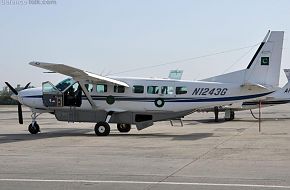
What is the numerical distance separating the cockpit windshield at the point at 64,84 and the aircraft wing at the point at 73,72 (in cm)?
76

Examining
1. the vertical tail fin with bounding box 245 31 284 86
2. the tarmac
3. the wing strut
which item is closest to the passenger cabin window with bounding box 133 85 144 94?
the wing strut

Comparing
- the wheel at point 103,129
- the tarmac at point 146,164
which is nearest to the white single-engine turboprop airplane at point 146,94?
the wheel at point 103,129

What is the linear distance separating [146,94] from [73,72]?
136 inches

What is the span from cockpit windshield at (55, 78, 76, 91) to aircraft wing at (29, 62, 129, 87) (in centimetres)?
76

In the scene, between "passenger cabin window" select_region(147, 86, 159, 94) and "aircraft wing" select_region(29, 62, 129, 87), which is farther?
"passenger cabin window" select_region(147, 86, 159, 94)

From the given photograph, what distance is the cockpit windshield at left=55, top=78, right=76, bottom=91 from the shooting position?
877 inches

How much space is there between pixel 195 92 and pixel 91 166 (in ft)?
35.5

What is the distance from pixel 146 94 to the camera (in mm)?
22031

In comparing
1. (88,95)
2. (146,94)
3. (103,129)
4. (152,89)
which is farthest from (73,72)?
(152,89)

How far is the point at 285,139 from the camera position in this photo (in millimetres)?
18781

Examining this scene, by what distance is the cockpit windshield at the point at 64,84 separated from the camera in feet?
73.0

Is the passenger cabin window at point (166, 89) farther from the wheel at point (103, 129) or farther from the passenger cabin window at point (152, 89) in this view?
the wheel at point (103, 129)

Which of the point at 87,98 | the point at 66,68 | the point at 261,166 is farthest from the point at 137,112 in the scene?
the point at 261,166

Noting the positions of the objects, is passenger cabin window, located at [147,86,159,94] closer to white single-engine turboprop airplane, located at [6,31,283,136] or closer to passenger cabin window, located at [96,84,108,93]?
white single-engine turboprop airplane, located at [6,31,283,136]
